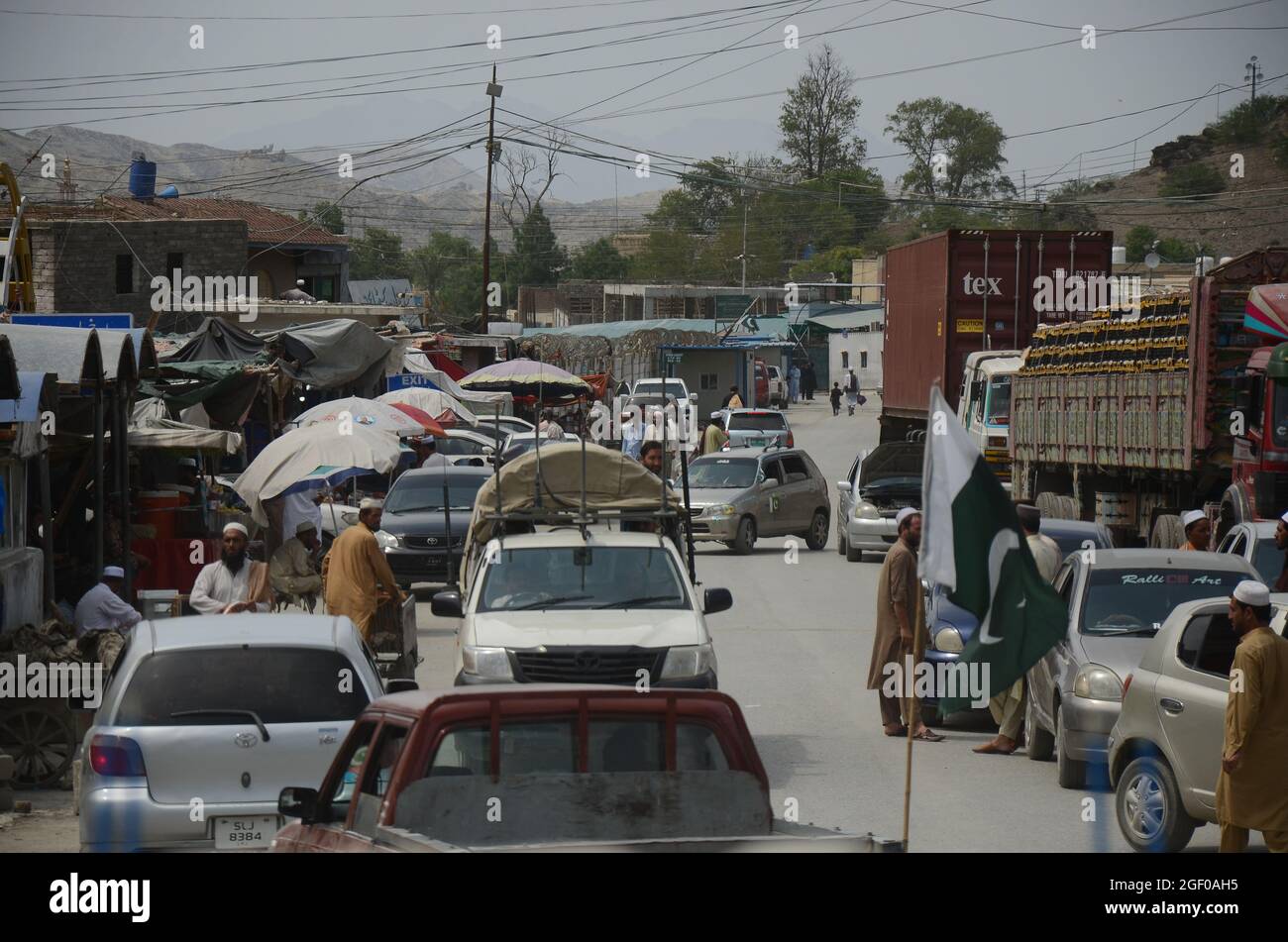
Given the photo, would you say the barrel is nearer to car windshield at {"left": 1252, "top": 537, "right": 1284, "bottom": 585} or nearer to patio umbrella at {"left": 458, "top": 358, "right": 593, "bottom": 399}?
car windshield at {"left": 1252, "top": 537, "right": 1284, "bottom": 585}

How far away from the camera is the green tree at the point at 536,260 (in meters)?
121

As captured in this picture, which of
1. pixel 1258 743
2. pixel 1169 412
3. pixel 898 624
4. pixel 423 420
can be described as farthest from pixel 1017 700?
pixel 423 420

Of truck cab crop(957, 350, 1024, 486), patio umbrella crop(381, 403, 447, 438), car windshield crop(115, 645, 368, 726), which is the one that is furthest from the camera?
truck cab crop(957, 350, 1024, 486)

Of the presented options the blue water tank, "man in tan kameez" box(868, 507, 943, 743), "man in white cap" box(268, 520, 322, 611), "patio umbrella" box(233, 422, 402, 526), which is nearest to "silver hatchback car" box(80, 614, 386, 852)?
"man in tan kameez" box(868, 507, 943, 743)

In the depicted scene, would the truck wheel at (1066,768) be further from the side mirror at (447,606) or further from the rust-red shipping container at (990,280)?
the rust-red shipping container at (990,280)

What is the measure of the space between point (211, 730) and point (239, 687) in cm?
33

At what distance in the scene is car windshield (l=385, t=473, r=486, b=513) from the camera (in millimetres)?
23141

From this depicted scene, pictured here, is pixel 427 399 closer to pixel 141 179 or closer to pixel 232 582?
pixel 232 582

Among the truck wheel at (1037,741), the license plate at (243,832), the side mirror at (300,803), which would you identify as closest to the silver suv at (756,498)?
the truck wheel at (1037,741)

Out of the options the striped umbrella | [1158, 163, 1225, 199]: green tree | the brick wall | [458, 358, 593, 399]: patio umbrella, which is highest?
[1158, 163, 1225, 199]: green tree

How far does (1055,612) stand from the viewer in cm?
712

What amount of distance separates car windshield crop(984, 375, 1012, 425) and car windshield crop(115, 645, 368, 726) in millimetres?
21643

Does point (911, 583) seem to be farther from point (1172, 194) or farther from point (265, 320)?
point (1172, 194)
